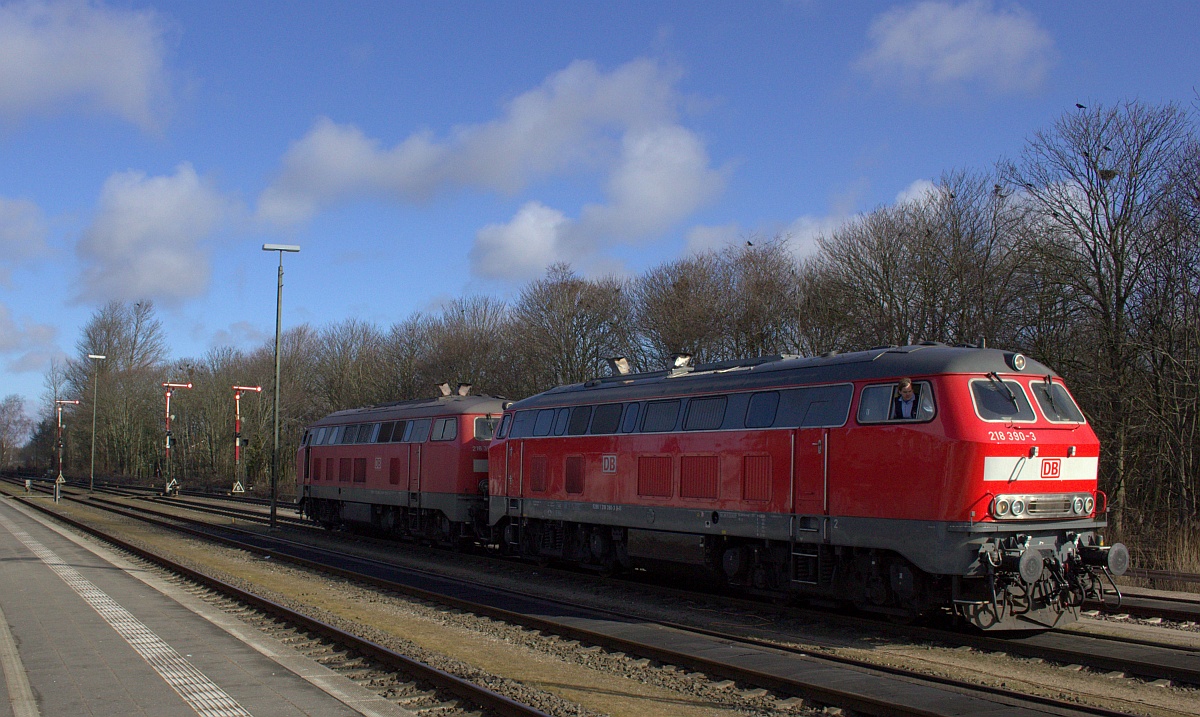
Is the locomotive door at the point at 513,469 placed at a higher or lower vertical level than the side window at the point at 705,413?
lower

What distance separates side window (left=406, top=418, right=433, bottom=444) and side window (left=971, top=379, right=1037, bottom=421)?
1552 centimetres

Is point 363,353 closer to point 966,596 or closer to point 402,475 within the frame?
point 402,475

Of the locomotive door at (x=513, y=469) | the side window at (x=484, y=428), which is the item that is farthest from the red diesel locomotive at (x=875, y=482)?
the side window at (x=484, y=428)

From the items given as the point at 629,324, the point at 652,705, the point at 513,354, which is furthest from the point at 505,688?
the point at 513,354

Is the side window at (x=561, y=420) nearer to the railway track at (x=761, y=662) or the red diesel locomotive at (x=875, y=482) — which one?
the red diesel locomotive at (x=875, y=482)

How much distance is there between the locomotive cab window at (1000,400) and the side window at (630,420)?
6.46 m

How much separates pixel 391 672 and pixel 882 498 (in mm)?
6248

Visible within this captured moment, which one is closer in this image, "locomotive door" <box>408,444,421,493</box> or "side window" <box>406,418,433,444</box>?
"side window" <box>406,418,433,444</box>

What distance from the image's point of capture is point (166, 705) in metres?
8.34

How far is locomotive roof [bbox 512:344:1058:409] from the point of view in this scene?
12.0 m

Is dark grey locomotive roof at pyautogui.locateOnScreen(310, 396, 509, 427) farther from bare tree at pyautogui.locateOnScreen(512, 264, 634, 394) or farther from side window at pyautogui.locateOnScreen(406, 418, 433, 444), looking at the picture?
bare tree at pyautogui.locateOnScreen(512, 264, 634, 394)

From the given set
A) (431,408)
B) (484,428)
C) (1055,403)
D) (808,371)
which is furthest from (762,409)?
(431,408)

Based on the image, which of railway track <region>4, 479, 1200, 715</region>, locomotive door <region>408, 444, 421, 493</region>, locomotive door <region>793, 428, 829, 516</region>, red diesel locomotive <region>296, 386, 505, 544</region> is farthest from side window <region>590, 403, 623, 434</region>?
locomotive door <region>408, 444, 421, 493</region>

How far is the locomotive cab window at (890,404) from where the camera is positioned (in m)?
11.8
